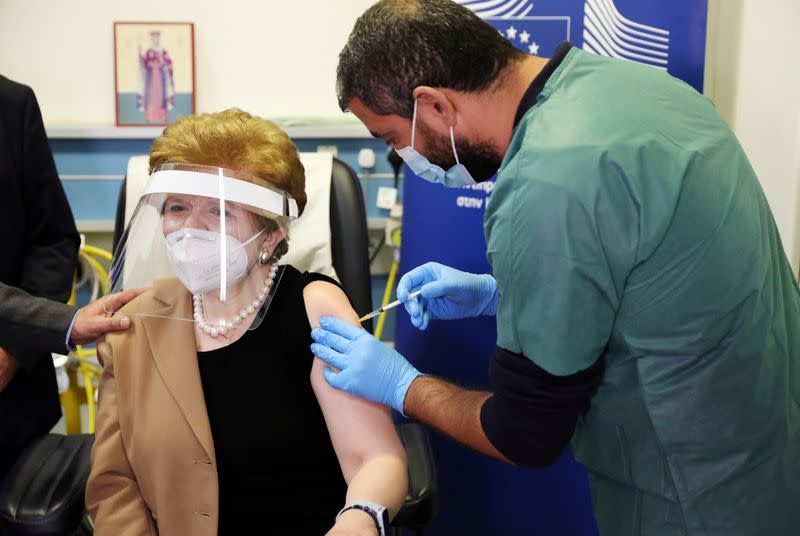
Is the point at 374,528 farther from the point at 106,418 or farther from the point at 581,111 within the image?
the point at 581,111

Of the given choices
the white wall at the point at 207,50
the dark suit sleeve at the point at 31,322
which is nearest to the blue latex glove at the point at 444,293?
the dark suit sleeve at the point at 31,322

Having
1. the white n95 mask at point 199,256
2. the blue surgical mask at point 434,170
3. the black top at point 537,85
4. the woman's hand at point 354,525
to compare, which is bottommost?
the woman's hand at point 354,525

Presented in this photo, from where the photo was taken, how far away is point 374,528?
3.76ft

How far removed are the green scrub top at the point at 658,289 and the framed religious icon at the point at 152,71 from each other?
81.0 inches

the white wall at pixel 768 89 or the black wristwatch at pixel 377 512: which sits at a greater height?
the white wall at pixel 768 89

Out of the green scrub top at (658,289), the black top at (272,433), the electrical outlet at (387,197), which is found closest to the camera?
the green scrub top at (658,289)

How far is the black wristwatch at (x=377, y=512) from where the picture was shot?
3.79ft

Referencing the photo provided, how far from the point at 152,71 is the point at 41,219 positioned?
136 cm

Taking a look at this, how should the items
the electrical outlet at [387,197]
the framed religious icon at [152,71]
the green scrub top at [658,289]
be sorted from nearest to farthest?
the green scrub top at [658,289] < the framed religious icon at [152,71] < the electrical outlet at [387,197]

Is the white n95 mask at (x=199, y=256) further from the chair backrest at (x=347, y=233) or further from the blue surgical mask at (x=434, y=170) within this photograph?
the chair backrest at (x=347, y=233)

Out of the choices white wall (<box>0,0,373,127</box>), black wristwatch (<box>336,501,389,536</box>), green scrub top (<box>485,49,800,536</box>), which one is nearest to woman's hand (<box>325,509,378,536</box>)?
black wristwatch (<box>336,501,389,536</box>)

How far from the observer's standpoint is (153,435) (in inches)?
51.0

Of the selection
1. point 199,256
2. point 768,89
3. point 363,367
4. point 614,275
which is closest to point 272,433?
point 363,367

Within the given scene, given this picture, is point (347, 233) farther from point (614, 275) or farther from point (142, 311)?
point (614, 275)
